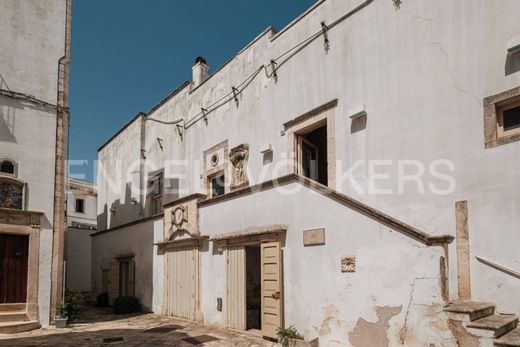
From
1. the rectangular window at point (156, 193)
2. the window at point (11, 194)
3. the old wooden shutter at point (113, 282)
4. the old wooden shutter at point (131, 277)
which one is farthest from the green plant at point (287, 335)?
the old wooden shutter at point (113, 282)

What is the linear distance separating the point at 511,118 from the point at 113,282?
15.0 meters

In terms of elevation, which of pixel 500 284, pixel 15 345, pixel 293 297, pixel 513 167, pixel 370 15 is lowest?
pixel 15 345

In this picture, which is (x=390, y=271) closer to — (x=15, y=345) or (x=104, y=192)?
(x=15, y=345)

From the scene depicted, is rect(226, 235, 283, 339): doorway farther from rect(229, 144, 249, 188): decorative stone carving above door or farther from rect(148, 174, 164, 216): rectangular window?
rect(148, 174, 164, 216): rectangular window

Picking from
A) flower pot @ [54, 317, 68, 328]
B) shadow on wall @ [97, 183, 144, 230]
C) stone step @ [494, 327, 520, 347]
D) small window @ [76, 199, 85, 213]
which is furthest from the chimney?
small window @ [76, 199, 85, 213]

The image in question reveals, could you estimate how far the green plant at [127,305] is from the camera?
14.2m

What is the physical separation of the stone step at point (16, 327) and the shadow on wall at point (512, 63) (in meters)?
11.8

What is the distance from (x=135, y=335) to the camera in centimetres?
984

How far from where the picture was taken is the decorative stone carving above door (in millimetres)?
12133

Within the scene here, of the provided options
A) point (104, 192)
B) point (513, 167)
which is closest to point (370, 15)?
point (513, 167)

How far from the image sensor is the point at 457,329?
5316mm

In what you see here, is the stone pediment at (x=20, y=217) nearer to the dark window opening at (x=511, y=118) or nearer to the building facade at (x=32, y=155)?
the building facade at (x=32, y=155)

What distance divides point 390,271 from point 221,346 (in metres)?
3.81

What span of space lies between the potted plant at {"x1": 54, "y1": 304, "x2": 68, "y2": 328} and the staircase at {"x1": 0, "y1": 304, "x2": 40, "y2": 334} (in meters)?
0.45
